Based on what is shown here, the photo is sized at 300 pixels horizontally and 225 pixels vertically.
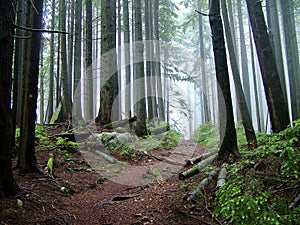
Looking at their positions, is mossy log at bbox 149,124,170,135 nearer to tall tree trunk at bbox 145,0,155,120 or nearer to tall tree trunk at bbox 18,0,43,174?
tall tree trunk at bbox 145,0,155,120

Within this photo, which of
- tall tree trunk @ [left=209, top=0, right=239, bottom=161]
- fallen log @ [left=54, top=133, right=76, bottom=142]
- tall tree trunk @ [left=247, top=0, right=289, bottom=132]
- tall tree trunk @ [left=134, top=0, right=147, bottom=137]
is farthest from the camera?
tall tree trunk @ [left=134, top=0, right=147, bottom=137]

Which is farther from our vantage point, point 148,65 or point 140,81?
point 148,65

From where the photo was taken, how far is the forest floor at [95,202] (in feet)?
12.2

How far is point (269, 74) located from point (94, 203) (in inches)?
186

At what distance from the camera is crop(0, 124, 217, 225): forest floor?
371cm

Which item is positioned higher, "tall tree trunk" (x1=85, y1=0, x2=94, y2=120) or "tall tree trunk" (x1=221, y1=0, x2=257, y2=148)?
"tall tree trunk" (x1=85, y1=0, x2=94, y2=120)

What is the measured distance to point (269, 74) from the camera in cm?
568

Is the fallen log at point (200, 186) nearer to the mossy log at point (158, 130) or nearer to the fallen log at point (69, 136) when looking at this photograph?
the fallen log at point (69, 136)

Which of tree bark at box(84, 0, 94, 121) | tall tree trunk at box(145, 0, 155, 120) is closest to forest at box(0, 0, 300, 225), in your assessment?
tree bark at box(84, 0, 94, 121)

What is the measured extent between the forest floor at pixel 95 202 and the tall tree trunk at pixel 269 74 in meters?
2.18

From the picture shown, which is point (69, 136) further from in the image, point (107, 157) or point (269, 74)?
point (269, 74)

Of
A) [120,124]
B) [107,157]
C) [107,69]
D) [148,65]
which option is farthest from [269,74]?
[148,65]

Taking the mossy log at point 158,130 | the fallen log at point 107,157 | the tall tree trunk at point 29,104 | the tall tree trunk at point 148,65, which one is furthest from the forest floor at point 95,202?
the tall tree trunk at point 148,65

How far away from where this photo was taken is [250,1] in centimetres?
607
